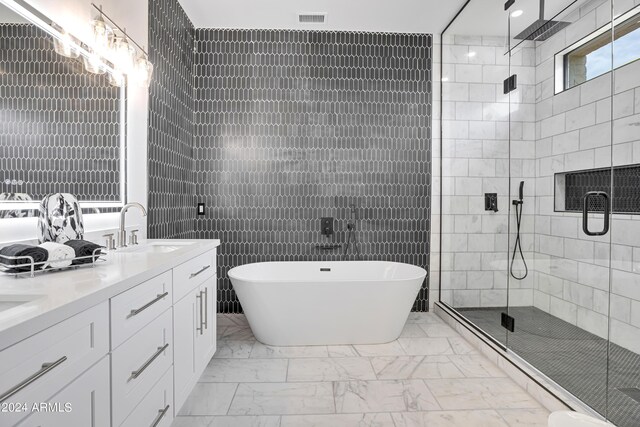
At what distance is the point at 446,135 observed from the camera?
392cm

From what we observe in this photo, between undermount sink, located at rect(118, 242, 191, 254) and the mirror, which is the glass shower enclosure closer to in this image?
undermount sink, located at rect(118, 242, 191, 254)

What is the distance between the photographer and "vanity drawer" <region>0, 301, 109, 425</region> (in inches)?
31.3

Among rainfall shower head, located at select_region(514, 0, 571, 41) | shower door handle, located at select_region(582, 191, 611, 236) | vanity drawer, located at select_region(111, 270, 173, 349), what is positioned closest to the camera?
vanity drawer, located at select_region(111, 270, 173, 349)

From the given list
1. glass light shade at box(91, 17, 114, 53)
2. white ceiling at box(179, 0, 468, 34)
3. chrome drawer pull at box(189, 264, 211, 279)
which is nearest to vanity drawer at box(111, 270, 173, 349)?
chrome drawer pull at box(189, 264, 211, 279)

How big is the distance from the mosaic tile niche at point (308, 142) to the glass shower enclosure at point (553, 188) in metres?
0.49

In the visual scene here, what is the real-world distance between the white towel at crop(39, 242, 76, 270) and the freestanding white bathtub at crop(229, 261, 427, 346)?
1.56 meters

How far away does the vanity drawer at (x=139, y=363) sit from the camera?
1.27 m

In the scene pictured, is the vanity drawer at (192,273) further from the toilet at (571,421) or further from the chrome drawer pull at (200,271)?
the toilet at (571,421)

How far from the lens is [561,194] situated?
7.86 feet

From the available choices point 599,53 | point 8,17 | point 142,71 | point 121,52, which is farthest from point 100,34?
point 599,53

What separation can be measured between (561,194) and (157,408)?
8.76ft

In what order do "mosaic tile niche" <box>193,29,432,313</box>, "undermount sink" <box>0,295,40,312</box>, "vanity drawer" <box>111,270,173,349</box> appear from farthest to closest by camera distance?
"mosaic tile niche" <box>193,29,432,313</box>
"vanity drawer" <box>111,270,173,349</box>
"undermount sink" <box>0,295,40,312</box>

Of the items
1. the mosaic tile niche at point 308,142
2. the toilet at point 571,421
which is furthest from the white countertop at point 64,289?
the mosaic tile niche at point 308,142

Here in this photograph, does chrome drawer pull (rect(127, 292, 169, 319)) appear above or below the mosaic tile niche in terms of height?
below
